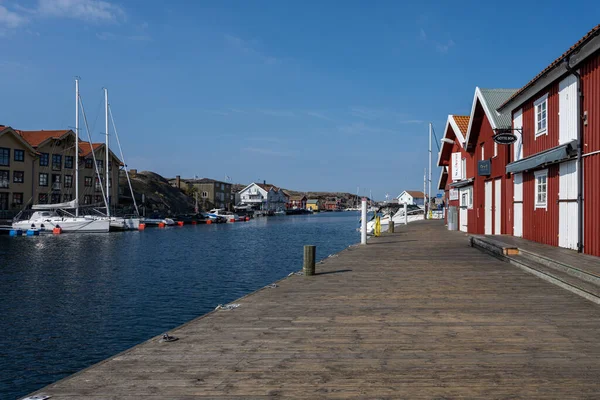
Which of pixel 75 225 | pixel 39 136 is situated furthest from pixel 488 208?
pixel 39 136

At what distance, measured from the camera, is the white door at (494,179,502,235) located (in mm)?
24453

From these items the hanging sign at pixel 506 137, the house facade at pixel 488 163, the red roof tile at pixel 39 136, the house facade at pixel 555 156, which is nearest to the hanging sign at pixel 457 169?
the house facade at pixel 488 163

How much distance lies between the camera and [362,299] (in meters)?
10.1

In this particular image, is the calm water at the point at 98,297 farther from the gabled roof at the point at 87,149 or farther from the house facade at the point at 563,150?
the gabled roof at the point at 87,149

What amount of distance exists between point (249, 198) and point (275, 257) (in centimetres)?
12457

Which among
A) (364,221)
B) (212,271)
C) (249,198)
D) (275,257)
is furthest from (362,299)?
(249,198)

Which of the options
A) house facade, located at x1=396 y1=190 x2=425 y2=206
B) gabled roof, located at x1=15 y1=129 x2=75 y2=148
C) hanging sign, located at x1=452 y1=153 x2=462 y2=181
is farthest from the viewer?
house facade, located at x1=396 y1=190 x2=425 y2=206

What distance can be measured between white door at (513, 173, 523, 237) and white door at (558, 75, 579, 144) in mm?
4679

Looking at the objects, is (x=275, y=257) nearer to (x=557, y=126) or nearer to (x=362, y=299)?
(x=557, y=126)

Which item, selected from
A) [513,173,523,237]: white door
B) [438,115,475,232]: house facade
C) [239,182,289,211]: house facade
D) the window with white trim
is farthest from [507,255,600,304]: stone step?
[239,182,289,211]: house facade

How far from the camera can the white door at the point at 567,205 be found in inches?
587

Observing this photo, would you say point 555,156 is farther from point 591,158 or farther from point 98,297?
point 98,297

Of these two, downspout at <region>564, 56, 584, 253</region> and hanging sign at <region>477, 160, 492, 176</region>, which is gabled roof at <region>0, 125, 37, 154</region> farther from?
downspout at <region>564, 56, 584, 253</region>

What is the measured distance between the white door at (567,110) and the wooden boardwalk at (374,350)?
20.2ft
